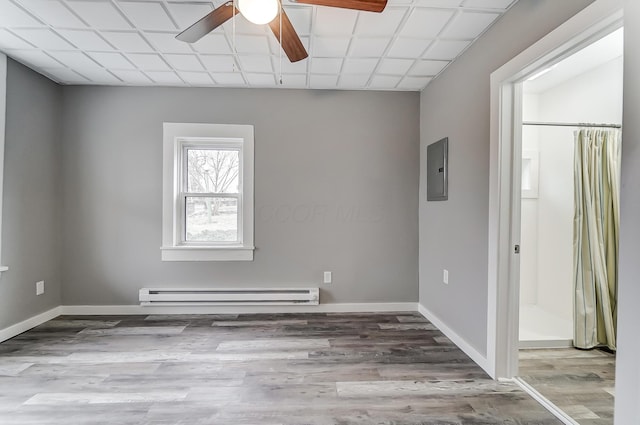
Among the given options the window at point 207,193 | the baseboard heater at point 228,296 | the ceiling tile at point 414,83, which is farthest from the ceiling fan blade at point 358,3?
the baseboard heater at point 228,296

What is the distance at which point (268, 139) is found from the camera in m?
3.23

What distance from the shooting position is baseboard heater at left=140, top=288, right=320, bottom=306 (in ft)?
10.3

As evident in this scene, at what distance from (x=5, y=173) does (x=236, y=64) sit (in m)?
2.12

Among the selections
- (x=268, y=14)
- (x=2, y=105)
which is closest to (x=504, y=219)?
(x=268, y=14)

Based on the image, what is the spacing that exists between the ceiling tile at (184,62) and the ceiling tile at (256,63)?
38 cm

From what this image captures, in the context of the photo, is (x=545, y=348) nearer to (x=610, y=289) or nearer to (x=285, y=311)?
(x=610, y=289)

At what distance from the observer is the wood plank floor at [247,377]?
1683mm

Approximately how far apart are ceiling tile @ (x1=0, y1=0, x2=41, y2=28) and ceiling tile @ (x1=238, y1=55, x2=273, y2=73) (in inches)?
53.1

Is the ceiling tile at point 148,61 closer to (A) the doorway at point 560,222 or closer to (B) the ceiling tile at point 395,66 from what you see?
(B) the ceiling tile at point 395,66

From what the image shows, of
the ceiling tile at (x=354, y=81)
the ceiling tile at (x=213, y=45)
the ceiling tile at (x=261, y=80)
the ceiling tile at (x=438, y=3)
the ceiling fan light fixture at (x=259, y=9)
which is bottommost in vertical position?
the ceiling fan light fixture at (x=259, y=9)

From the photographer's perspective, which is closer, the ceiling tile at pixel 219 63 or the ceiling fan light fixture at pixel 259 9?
the ceiling fan light fixture at pixel 259 9

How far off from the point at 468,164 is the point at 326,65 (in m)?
1.45

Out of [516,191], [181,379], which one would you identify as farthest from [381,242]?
[181,379]

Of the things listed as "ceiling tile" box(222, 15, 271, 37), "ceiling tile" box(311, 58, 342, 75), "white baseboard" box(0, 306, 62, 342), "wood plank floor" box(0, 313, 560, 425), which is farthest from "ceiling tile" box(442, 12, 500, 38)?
"white baseboard" box(0, 306, 62, 342)
